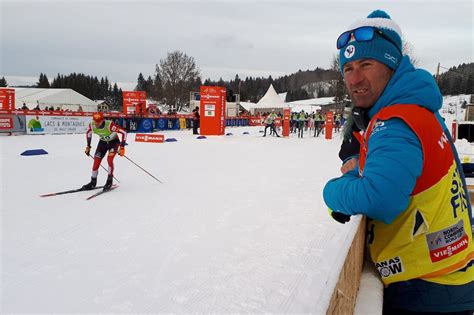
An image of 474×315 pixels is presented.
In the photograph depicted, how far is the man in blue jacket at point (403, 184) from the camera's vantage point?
42.5 inches

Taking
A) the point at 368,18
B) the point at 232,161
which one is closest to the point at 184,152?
the point at 232,161

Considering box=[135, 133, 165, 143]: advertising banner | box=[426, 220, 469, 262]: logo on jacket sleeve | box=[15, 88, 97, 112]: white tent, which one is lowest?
box=[135, 133, 165, 143]: advertising banner

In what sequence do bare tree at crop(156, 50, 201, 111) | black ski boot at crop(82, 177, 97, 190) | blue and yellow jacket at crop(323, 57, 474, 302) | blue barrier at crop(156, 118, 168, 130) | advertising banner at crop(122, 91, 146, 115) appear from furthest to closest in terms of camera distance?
bare tree at crop(156, 50, 201, 111) < advertising banner at crop(122, 91, 146, 115) < blue barrier at crop(156, 118, 168, 130) < black ski boot at crop(82, 177, 97, 190) < blue and yellow jacket at crop(323, 57, 474, 302)

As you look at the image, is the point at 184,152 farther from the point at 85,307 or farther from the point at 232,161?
the point at 85,307

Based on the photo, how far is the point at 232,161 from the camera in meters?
11.2

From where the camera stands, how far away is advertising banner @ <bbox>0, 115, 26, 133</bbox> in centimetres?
1521

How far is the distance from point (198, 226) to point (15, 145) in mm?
10621

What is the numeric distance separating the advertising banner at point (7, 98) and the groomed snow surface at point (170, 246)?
13.5 m

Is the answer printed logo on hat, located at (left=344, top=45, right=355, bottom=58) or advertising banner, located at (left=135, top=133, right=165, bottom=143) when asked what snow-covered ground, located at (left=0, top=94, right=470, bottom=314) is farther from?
advertising banner, located at (left=135, top=133, right=165, bottom=143)

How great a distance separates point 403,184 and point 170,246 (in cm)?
347

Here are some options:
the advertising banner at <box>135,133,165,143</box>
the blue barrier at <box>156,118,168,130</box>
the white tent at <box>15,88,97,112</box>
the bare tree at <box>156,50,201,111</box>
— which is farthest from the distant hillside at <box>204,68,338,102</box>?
the advertising banner at <box>135,133,165,143</box>

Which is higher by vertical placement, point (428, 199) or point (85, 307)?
point (428, 199)

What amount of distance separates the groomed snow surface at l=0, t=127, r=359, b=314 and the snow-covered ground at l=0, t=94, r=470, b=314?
13 millimetres

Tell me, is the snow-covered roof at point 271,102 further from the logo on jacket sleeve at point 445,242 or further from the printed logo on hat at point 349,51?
the logo on jacket sleeve at point 445,242
